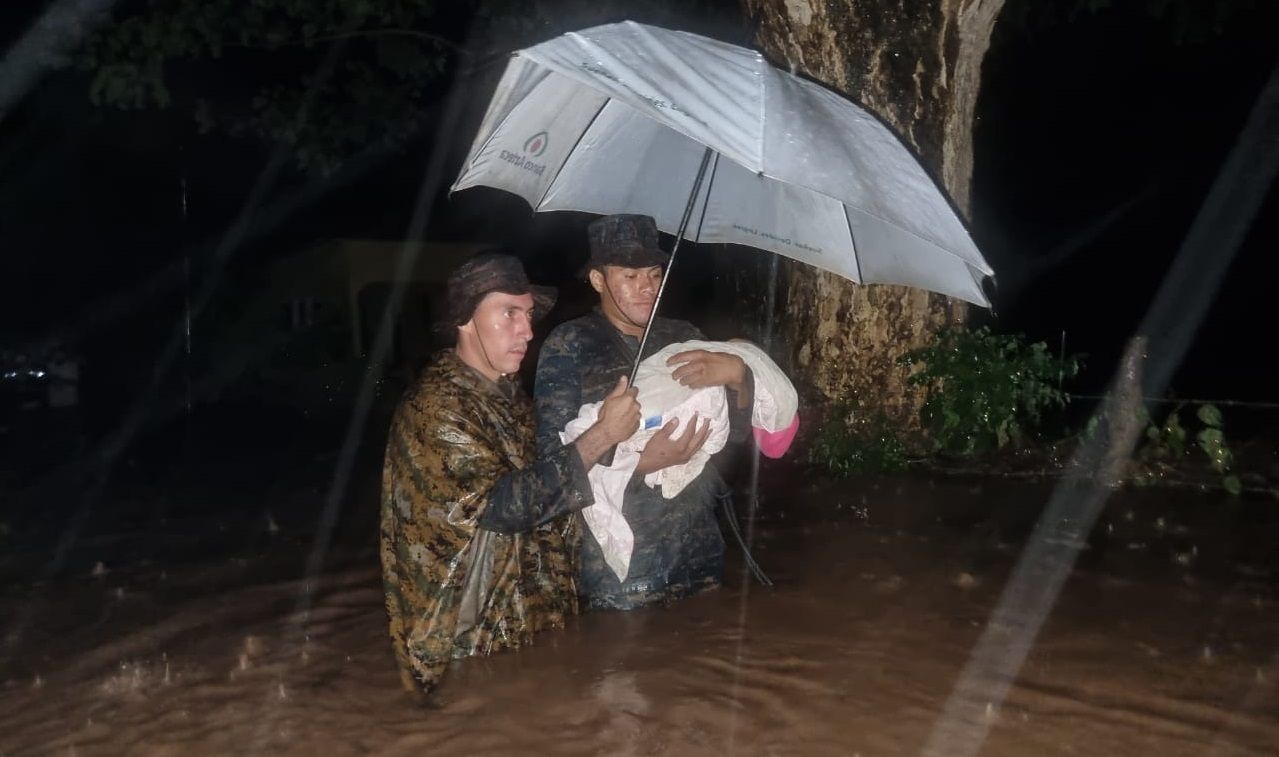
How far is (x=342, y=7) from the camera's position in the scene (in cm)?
1159

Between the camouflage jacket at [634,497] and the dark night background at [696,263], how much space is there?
14729mm

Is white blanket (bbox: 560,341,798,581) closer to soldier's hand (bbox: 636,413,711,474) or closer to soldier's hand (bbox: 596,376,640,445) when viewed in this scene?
soldier's hand (bbox: 636,413,711,474)

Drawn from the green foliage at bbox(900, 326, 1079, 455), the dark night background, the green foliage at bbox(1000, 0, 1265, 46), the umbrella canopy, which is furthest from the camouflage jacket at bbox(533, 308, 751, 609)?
the dark night background

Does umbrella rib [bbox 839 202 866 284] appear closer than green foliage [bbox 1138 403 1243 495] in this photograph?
Yes

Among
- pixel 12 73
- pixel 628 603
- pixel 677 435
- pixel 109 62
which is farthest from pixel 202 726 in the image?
pixel 12 73

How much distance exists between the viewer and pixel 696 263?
62.8ft

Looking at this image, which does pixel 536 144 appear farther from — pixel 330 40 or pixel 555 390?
pixel 330 40

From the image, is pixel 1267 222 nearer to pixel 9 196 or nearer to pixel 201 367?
pixel 201 367

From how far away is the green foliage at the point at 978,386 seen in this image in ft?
27.0

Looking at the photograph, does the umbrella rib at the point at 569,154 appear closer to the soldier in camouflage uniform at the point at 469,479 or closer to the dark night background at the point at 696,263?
the soldier in camouflage uniform at the point at 469,479

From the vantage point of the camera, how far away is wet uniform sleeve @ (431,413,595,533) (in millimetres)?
3785

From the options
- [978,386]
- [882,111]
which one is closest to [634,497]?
[978,386]

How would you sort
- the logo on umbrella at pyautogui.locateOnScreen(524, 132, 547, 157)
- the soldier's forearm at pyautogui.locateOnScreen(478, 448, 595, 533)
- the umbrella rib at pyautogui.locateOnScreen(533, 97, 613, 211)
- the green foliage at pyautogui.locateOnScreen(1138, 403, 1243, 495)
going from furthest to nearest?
the green foliage at pyautogui.locateOnScreen(1138, 403, 1243, 495) < the umbrella rib at pyautogui.locateOnScreen(533, 97, 613, 211) < the logo on umbrella at pyautogui.locateOnScreen(524, 132, 547, 157) < the soldier's forearm at pyautogui.locateOnScreen(478, 448, 595, 533)

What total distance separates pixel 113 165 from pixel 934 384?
18734 millimetres
